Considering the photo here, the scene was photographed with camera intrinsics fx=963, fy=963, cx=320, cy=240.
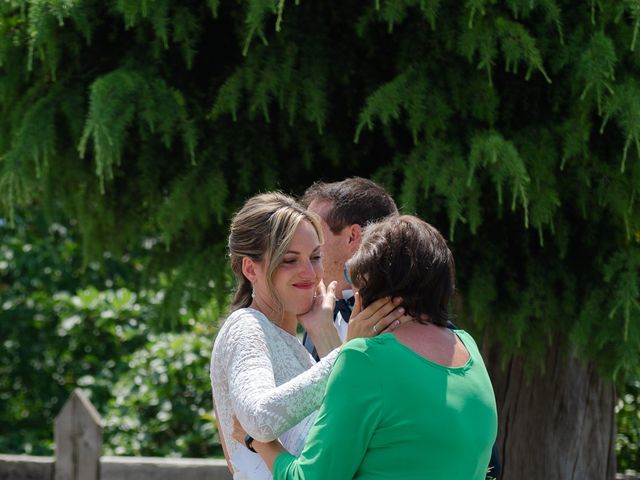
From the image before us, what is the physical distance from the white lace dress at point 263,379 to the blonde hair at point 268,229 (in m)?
0.13

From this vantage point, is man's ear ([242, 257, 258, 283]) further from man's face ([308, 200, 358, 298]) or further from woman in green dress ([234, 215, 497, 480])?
man's face ([308, 200, 358, 298])

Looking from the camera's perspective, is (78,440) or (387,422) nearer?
(387,422)

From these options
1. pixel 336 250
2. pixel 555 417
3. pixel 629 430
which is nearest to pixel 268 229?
pixel 336 250

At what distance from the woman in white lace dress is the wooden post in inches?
90.3

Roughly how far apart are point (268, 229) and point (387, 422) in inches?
24.6

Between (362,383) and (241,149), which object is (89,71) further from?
(362,383)

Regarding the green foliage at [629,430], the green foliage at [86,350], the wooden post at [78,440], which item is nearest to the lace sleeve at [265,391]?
the wooden post at [78,440]

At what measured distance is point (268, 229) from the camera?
2334 millimetres

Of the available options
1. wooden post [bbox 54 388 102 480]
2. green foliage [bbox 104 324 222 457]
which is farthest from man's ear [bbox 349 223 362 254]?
green foliage [bbox 104 324 222 457]

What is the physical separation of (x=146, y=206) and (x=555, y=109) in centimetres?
182

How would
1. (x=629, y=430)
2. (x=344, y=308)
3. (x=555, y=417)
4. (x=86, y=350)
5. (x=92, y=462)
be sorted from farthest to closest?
(x=86, y=350), (x=629, y=430), (x=92, y=462), (x=555, y=417), (x=344, y=308)

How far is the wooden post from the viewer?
14.8ft

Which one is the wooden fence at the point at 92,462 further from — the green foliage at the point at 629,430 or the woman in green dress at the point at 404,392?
the woman in green dress at the point at 404,392

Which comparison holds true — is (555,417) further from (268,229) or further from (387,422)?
(387,422)
